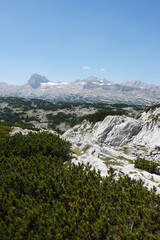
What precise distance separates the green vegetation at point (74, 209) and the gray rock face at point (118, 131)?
128 ft

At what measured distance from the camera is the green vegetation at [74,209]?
9.16 metres

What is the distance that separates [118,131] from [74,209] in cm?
4501

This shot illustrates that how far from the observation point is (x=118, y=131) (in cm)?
5397

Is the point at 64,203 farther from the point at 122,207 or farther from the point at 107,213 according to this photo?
the point at 122,207

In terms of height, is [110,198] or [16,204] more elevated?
[110,198]

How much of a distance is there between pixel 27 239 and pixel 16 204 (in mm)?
3054

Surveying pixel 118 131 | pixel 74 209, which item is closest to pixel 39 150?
pixel 74 209

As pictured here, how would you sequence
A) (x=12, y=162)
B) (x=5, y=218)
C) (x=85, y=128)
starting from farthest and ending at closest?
(x=85, y=128)
(x=12, y=162)
(x=5, y=218)

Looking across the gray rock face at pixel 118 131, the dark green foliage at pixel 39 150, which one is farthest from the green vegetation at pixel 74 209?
the gray rock face at pixel 118 131

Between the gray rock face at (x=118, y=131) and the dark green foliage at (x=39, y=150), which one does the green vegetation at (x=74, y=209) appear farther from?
the gray rock face at (x=118, y=131)

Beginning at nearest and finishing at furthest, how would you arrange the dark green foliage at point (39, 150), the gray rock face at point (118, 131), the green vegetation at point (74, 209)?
the green vegetation at point (74, 209) < the dark green foliage at point (39, 150) < the gray rock face at point (118, 131)

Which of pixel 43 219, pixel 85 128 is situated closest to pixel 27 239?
pixel 43 219

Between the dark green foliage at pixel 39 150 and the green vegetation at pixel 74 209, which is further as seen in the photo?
the dark green foliage at pixel 39 150

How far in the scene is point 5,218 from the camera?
437 inches
